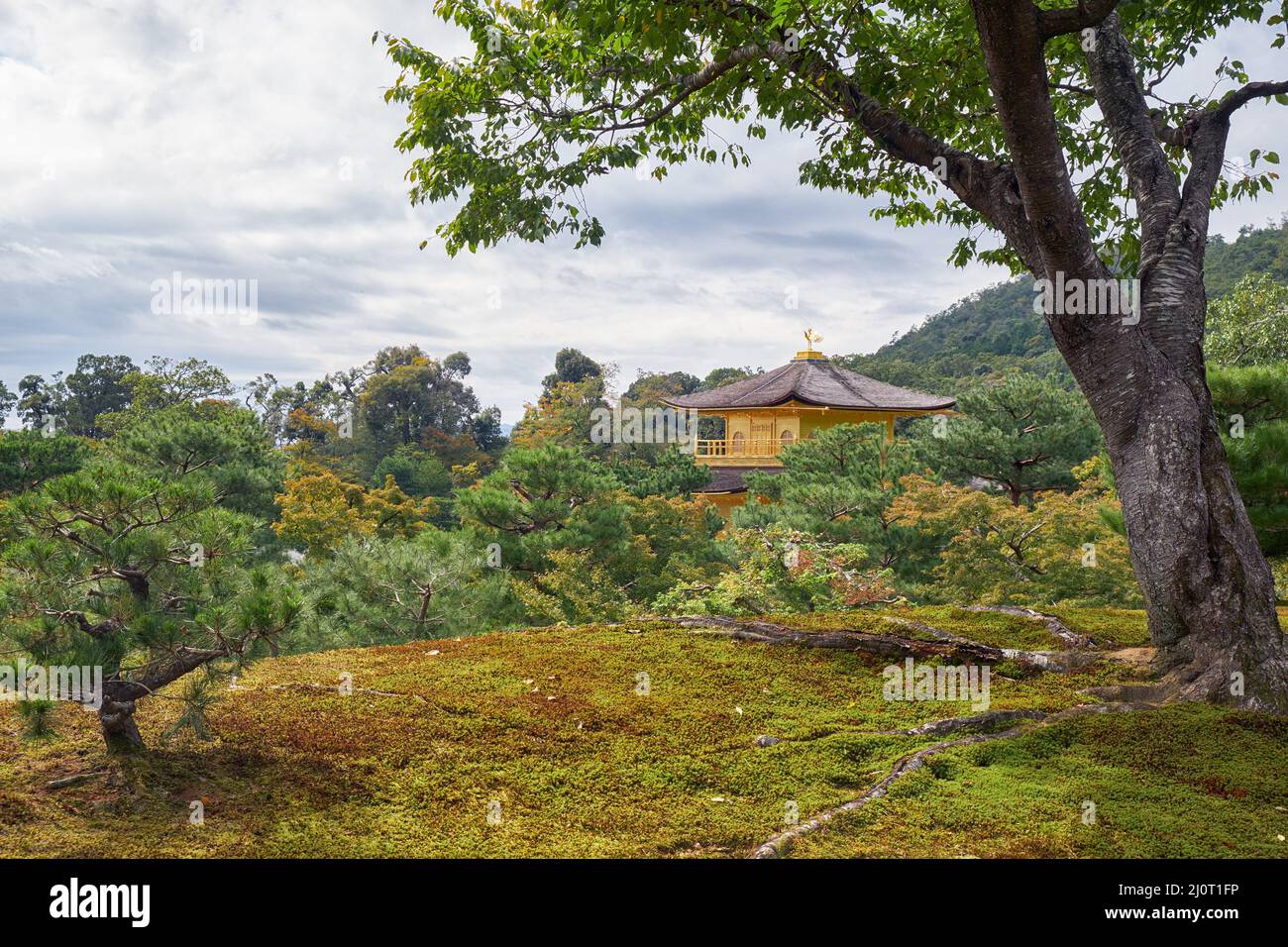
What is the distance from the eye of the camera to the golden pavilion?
19.5 metres

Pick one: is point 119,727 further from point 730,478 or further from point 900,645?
point 730,478

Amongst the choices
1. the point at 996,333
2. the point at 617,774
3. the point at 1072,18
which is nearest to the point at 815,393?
the point at 1072,18

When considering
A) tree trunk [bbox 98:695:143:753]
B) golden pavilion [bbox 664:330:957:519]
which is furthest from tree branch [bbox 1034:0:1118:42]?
golden pavilion [bbox 664:330:957:519]

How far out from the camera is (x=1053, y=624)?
432 cm

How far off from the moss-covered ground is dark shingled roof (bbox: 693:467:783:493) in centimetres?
1572

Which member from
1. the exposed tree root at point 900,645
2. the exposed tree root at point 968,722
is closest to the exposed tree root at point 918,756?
the exposed tree root at point 968,722

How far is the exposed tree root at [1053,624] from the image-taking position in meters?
4.00

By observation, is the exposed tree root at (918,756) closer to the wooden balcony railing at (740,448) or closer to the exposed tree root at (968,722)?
the exposed tree root at (968,722)

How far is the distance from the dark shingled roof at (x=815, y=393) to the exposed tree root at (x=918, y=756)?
54.1 feet

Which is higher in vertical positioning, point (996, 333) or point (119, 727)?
point (996, 333)

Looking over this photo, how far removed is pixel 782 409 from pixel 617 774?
60.3 ft

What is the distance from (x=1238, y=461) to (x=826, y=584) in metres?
3.07

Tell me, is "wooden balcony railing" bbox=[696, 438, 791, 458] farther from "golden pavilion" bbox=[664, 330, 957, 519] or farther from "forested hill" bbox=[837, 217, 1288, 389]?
"forested hill" bbox=[837, 217, 1288, 389]
